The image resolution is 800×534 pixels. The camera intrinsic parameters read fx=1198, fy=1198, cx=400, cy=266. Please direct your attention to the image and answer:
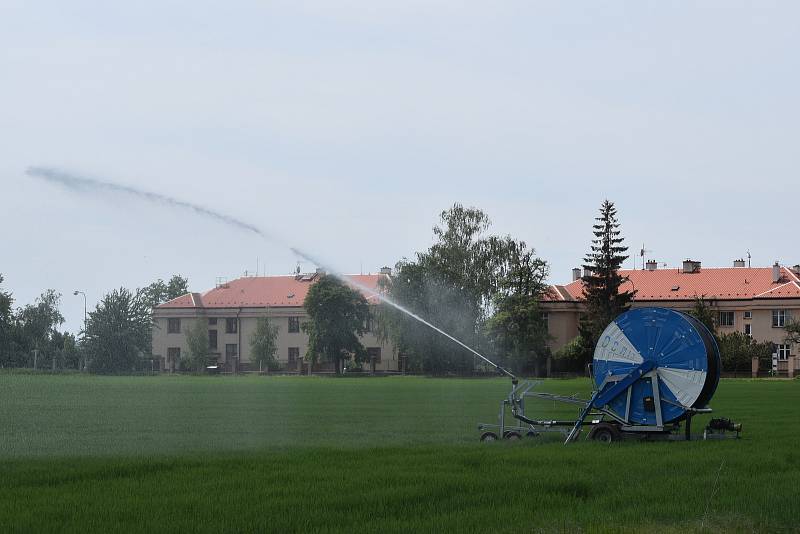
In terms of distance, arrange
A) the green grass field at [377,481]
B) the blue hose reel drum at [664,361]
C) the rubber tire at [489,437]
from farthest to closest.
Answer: the rubber tire at [489,437] → the blue hose reel drum at [664,361] → the green grass field at [377,481]

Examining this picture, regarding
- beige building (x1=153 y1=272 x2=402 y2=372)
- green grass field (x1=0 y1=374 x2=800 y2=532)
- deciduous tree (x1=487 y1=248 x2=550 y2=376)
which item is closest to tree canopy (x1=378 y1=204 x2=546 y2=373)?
deciduous tree (x1=487 y1=248 x2=550 y2=376)

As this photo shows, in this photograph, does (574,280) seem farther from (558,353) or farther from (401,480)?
(401,480)

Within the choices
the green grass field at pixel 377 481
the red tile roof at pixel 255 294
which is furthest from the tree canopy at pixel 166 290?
the green grass field at pixel 377 481

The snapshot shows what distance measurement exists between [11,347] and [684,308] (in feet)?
248

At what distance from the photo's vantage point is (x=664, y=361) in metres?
27.0

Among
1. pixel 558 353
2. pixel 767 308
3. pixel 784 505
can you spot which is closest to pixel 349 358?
pixel 558 353

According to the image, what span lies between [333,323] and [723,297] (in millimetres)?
42127

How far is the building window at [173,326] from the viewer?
474 feet

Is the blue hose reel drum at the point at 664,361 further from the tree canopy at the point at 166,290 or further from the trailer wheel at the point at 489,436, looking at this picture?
the tree canopy at the point at 166,290

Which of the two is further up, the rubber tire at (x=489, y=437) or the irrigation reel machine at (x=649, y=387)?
the irrigation reel machine at (x=649, y=387)

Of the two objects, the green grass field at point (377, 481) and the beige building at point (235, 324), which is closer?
the green grass field at point (377, 481)

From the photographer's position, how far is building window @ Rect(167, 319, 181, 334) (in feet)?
474

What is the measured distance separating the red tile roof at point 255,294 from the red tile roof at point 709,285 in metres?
30.8

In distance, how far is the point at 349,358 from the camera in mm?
130125
